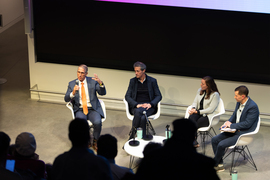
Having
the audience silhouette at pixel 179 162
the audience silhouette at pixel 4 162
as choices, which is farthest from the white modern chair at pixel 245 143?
the audience silhouette at pixel 4 162

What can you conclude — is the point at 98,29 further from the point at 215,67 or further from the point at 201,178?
the point at 201,178

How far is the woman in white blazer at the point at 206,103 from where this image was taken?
479 centimetres

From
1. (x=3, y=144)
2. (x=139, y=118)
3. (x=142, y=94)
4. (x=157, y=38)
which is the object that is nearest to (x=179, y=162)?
(x=3, y=144)

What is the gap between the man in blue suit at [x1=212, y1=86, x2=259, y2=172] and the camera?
4.19 meters

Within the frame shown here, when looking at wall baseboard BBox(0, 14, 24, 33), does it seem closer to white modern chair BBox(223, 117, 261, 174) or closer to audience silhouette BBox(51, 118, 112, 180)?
white modern chair BBox(223, 117, 261, 174)

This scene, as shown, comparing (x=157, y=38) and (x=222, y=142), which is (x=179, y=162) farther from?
(x=157, y=38)

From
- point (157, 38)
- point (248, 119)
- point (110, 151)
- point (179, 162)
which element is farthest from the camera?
point (157, 38)

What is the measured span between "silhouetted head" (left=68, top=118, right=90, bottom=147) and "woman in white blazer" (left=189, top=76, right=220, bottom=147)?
9.29ft

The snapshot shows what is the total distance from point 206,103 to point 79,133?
2.98 m

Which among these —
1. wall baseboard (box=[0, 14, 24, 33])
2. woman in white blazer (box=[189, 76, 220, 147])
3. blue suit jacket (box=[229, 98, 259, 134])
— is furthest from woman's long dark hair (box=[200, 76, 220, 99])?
wall baseboard (box=[0, 14, 24, 33])

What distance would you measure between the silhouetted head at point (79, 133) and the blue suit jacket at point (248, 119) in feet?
8.50

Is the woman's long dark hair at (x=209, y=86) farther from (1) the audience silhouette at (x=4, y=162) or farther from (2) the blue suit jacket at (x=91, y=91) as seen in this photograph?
(1) the audience silhouette at (x=4, y=162)

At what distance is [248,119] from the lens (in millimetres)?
4191

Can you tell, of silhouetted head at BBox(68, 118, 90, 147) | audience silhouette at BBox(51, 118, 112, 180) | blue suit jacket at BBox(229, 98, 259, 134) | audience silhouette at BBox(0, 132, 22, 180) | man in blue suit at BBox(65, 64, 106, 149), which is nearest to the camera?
audience silhouette at BBox(51, 118, 112, 180)
